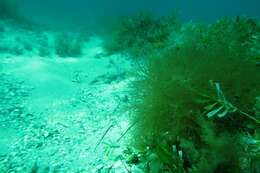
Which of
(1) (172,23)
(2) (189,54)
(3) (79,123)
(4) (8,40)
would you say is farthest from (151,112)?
(4) (8,40)

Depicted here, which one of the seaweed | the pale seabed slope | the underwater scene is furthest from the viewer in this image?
the pale seabed slope

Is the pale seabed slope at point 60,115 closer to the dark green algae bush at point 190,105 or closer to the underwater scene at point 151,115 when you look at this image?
the underwater scene at point 151,115

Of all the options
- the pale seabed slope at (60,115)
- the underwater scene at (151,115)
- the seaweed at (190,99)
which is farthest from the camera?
the pale seabed slope at (60,115)

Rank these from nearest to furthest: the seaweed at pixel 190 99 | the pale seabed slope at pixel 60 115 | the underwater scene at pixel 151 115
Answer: the underwater scene at pixel 151 115
the seaweed at pixel 190 99
the pale seabed slope at pixel 60 115

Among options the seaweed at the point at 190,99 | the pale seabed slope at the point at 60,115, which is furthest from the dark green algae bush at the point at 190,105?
the pale seabed slope at the point at 60,115

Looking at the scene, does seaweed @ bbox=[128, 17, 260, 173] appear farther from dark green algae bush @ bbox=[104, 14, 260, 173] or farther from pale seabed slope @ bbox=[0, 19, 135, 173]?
pale seabed slope @ bbox=[0, 19, 135, 173]

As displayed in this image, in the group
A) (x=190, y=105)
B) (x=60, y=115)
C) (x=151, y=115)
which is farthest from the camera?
(x=60, y=115)

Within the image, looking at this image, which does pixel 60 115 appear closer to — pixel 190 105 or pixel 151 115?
pixel 151 115

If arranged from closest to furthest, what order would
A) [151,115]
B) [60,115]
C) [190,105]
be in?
[190,105]
[151,115]
[60,115]

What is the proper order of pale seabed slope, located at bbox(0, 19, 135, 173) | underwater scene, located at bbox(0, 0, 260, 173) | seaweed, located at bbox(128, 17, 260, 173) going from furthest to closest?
pale seabed slope, located at bbox(0, 19, 135, 173), seaweed, located at bbox(128, 17, 260, 173), underwater scene, located at bbox(0, 0, 260, 173)

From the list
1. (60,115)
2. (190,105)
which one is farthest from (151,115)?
(60,115)

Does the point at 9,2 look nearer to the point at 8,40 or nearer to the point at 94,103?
the point at 8,40

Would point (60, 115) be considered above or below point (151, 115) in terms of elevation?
above

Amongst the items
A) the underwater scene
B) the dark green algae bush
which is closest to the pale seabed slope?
the underwater scene
